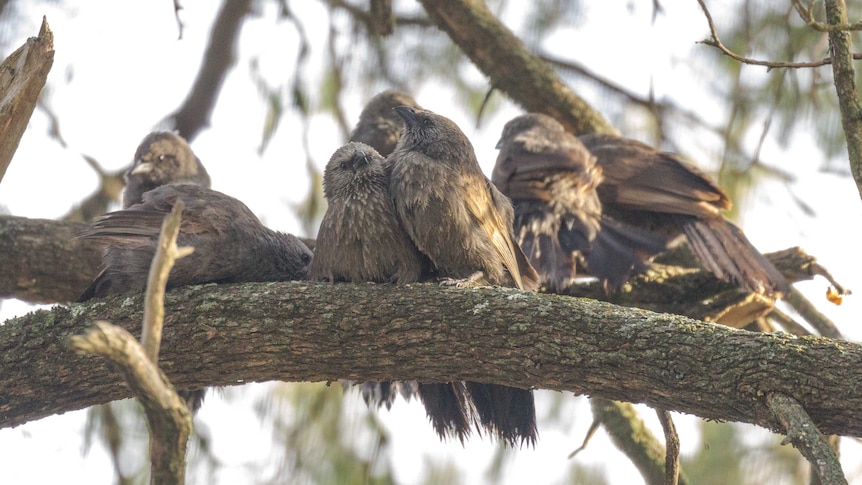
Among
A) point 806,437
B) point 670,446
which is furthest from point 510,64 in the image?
point 806,437

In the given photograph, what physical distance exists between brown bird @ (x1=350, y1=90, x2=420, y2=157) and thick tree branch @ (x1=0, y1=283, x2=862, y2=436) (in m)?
2.65

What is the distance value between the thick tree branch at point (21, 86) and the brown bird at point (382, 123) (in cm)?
258

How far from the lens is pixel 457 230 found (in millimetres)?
3604

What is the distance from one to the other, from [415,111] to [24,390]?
2.04 meters

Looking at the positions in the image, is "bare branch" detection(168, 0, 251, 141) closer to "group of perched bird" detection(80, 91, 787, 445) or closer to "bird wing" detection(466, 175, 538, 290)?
"group of perched bird" detection(80, 91, 787, 445)

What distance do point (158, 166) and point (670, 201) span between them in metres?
3.16

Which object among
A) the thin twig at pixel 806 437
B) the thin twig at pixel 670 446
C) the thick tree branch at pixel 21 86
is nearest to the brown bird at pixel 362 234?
the thin twig at pixel 670 446

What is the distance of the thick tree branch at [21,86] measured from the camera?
3495 millimetres

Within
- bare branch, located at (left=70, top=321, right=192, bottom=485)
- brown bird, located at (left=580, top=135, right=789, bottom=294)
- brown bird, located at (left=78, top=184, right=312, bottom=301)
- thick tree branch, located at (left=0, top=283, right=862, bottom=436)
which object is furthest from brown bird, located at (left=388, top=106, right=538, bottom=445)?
brown bird, located at (left=580, top=135, right=789, bottom=294)

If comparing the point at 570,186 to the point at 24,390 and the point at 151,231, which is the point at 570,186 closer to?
the point at 151,231

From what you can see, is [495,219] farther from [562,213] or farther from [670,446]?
[562,213]

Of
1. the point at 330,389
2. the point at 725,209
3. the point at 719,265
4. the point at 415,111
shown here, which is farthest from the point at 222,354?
the point at 725,209

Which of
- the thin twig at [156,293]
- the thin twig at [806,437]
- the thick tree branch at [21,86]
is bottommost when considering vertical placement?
the thin twig at [806,437]

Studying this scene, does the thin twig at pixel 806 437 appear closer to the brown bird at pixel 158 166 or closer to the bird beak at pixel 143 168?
the brown bird at pixel 158 166
